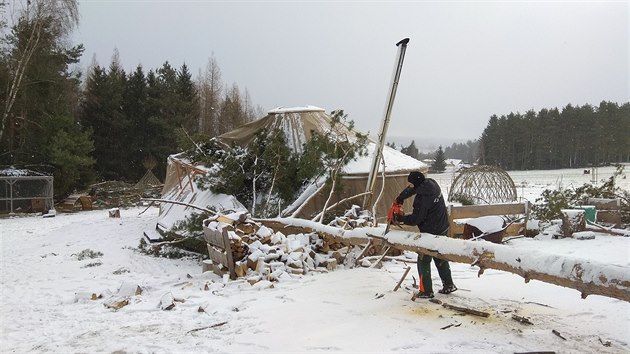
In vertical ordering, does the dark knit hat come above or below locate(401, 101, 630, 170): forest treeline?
below

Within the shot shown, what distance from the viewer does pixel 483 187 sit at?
15062mm

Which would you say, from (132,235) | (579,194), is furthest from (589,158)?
(132,235)

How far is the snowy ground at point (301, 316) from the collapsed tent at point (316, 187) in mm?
2705

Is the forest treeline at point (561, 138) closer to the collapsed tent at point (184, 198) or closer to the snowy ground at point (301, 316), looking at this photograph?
the collapsed tent at point (184, 198)

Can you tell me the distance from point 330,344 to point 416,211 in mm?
1862

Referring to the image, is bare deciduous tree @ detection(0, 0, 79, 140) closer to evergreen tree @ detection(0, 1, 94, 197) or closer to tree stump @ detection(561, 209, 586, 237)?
evergreen tree @ detection(0, 1, 94, 197)

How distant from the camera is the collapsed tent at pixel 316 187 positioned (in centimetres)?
902

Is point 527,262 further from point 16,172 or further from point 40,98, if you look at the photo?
point 40,98

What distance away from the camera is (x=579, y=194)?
1141 centimetres

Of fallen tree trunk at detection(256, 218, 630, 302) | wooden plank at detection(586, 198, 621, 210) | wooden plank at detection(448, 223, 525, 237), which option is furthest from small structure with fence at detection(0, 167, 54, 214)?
wooden plank at detection(586, 198, 621, 210)

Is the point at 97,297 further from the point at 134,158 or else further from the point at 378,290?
the point at 134,158

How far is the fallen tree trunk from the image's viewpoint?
10.5ft

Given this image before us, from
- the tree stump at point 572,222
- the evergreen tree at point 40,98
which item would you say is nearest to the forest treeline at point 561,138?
the tree stump at point 572,222

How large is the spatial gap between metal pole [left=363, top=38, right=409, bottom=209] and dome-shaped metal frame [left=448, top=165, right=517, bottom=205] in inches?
258
